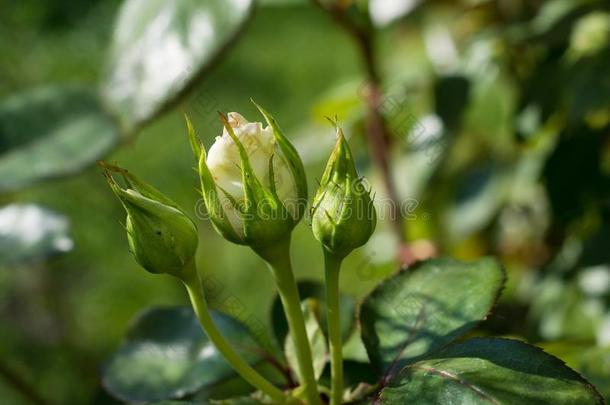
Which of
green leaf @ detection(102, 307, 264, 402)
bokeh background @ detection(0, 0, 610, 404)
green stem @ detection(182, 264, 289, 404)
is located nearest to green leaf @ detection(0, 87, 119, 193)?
bokeh background @ detection(0, 0, 610, 404)

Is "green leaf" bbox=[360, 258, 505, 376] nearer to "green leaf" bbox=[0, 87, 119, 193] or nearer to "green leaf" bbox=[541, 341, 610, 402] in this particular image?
"green leaf" bbox=[541, 341, 610, 402]

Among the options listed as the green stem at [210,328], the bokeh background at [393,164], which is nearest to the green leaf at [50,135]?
the bokeh background at [393,164]

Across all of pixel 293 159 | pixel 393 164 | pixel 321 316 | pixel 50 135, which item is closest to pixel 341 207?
pixel 293 159

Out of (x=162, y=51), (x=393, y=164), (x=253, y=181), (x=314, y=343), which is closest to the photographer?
(x=253, y=181)

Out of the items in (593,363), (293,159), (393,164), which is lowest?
(593,363)

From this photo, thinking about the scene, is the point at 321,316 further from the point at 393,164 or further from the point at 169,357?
the point at 393,164

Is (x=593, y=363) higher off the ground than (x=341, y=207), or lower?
lower
